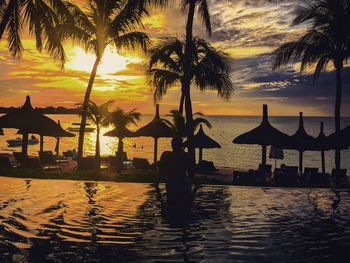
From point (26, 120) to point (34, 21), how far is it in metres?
6.63

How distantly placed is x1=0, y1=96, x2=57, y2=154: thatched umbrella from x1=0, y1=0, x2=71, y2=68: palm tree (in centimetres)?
455

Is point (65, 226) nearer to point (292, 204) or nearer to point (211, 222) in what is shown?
point (211, 222)

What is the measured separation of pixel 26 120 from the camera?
22.9 metres

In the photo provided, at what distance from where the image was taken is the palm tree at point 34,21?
17.6m

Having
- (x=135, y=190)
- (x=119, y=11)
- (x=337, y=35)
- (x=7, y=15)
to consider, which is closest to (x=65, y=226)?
(x=135, y=190)

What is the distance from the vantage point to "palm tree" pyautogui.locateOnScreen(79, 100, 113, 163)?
90.4 ft

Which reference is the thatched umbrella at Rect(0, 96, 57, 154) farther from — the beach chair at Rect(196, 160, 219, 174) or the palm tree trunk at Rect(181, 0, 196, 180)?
the beach chair at Rect(196, 160, 219, 174)

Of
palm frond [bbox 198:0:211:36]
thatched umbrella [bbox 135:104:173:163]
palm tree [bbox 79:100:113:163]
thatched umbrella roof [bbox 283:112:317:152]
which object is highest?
palm frond [bbox 198:0:211:36]

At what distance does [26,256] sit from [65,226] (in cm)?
207

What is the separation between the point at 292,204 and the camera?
1218 cm

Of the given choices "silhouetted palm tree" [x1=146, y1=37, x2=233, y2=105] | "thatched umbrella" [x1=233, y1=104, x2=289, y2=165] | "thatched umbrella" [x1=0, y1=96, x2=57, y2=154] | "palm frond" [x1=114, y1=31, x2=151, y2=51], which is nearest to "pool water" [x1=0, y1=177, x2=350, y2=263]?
"thatched umbrella" [x1=233, y1=104, x2=289, y2=165]

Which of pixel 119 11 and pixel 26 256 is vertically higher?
pixel 119 11

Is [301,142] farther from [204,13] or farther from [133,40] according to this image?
[133,40]

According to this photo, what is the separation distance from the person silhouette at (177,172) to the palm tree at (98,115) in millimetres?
16526
